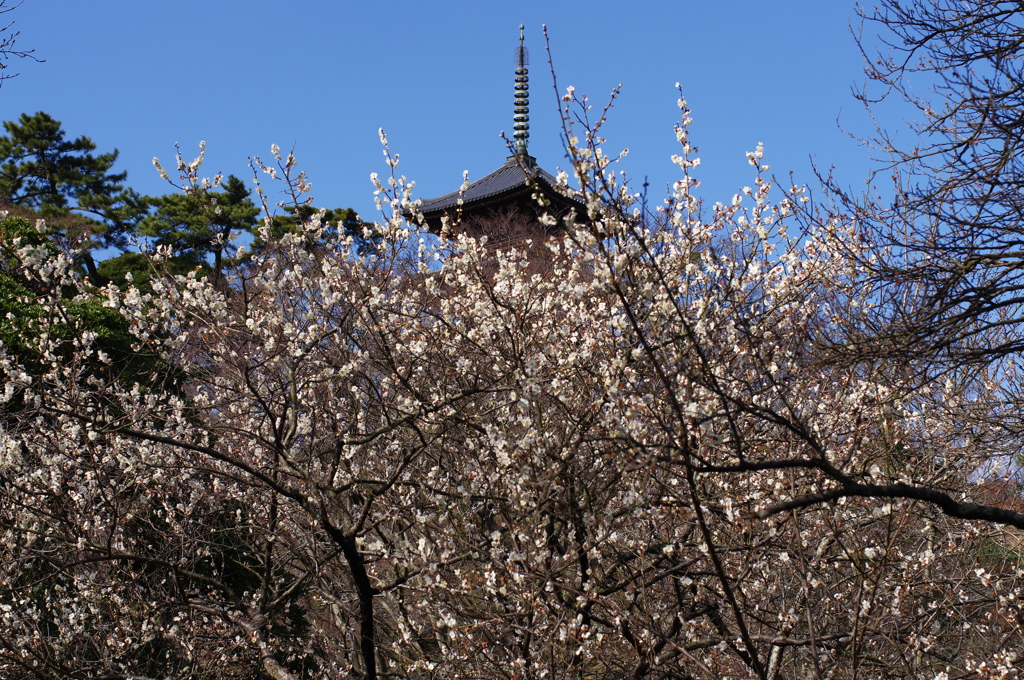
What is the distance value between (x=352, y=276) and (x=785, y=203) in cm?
290

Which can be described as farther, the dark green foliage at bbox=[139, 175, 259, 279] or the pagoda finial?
the pagoda finial

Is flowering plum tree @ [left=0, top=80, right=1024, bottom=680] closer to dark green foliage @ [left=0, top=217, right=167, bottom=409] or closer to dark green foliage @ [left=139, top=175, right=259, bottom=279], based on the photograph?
dark green foliage @ [left=0, top=217, right=167, bottom=409]

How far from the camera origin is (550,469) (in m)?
3.79

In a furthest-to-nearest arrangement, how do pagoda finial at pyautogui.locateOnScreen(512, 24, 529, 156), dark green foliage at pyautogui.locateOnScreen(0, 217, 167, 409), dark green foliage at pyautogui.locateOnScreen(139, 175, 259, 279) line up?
pagoda finial at pyautogui.locateOnScreen(512, 24, 529, 156)
dark green foliage at pyautogui.locateOnScreen(139, 175, 259, 279)
dark green foliage at pyautogui.locateOnScreen(0, 217, 167, 409)

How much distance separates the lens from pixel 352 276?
515 cm

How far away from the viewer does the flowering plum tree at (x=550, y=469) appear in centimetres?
381

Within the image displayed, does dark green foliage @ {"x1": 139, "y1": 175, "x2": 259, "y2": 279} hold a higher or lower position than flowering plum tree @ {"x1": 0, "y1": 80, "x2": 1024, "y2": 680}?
higher

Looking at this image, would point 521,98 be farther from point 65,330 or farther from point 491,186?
point 65,330

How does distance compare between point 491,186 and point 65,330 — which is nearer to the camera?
point 65,330

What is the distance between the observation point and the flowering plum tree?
381cm

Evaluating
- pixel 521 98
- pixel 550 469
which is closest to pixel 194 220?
pixel 521 98

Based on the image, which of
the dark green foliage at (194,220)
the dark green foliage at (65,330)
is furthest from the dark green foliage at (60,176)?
the dark green foliage at (65,330)

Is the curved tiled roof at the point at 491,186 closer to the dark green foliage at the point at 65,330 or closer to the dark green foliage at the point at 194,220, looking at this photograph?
the dark green foliage at the point at 194,220

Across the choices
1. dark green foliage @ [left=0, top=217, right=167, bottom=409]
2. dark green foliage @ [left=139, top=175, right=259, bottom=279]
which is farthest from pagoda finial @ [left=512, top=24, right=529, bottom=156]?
dark green foliage @ [left=0, top=217, right=167, bottom=409]
